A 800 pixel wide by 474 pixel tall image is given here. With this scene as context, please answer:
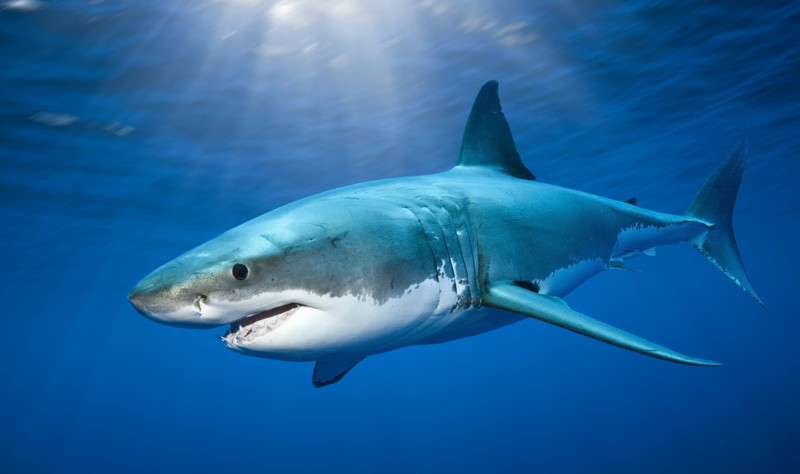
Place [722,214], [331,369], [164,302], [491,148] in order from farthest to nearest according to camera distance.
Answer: [722,214]
[491,148]
[331,369]
[164,302]

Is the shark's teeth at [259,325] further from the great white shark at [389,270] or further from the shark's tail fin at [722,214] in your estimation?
the shark's tail fin at [722,214]

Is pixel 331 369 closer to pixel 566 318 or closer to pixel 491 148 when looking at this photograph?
pixel 566 318

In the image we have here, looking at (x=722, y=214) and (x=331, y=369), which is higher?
(x=722, y=214)

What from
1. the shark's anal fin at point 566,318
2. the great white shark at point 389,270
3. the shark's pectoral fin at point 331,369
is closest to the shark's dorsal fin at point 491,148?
the great white shark at point 389,270

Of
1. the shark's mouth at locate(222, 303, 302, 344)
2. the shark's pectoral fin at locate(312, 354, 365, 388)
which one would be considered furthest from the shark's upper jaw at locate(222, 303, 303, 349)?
the shark's pectoral fin at locate(312, 354, 365, 388)

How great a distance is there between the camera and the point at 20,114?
32.4 feet

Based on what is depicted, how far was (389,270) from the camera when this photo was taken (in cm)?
220

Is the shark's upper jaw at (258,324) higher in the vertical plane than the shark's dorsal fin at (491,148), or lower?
lower

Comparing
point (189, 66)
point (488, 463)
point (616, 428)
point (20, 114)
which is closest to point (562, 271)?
point (189, 66)

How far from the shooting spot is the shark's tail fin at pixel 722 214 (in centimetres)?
566

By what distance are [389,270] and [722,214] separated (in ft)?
18.7

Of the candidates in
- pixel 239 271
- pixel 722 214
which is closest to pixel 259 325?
pixel 239 271

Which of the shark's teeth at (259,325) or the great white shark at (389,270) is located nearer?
the great white shark at (389,270)

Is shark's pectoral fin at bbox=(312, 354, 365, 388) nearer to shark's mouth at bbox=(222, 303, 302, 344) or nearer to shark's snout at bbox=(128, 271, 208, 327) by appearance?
shark's mouth at bbox=(222, 303, 302, 344)
